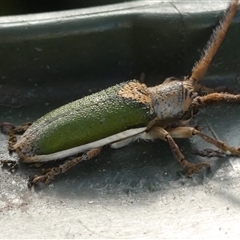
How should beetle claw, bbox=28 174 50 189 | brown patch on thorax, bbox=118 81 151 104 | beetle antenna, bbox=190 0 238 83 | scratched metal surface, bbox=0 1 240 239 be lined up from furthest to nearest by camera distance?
beetle antenna, bbox=190 0 238 83, brown patch on thorax, bbox=118 81 151 104, beetle claw, bbox=28 174 50 189, scratched metal surface, bbox=0 1 240 239

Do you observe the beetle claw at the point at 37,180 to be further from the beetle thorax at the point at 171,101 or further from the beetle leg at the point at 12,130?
the beetle thorax at the point at 171,101

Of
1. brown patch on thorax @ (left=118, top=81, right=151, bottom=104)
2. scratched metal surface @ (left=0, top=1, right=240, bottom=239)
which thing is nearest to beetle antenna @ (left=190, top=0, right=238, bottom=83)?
scratched metal surface @ (left=0, top=1, right=240, bottom=239)

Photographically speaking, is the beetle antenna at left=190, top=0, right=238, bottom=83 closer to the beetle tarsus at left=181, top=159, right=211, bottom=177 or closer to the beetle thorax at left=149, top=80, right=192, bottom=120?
the beetle thorax at left=149, top=80, right=192, bottom=120

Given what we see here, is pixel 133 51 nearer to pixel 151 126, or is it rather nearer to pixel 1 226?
pixel 151 126

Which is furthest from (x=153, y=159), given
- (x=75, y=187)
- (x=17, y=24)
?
(x=17, y=24)

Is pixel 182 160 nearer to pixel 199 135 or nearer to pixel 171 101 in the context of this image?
pixel 199 135

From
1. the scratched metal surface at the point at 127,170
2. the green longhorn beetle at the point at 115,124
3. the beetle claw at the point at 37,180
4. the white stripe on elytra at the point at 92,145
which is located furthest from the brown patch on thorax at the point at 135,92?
the beetle claw at the point at 37,180
